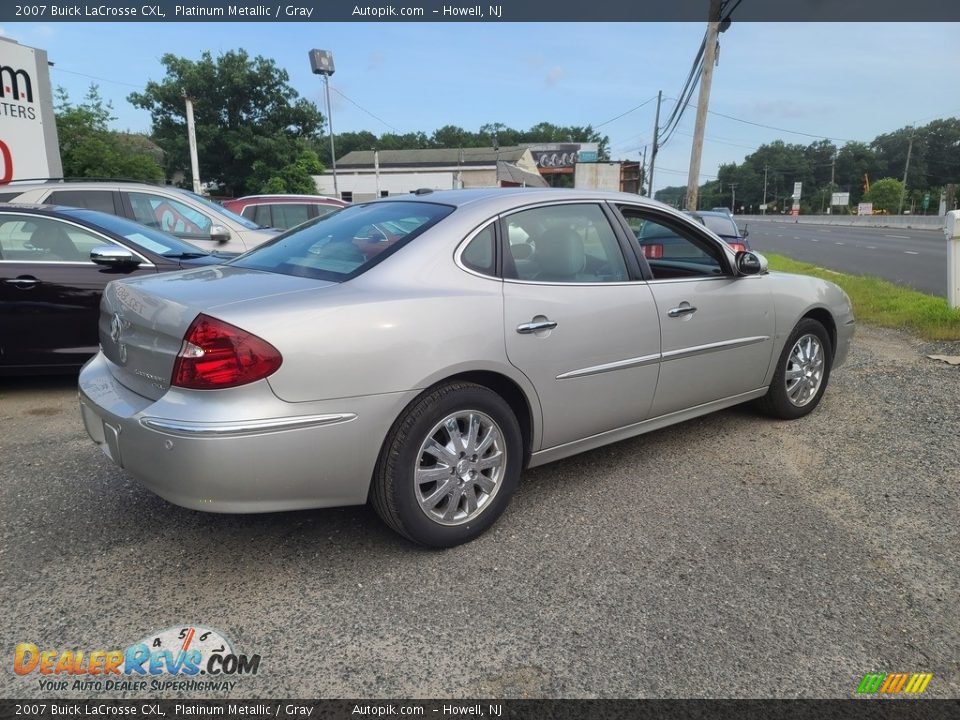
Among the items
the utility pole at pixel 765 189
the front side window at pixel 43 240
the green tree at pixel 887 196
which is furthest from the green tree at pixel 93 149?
the utility pole at pixel 765 189

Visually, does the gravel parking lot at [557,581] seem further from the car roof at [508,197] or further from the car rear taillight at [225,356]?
the car roof at [508,197]

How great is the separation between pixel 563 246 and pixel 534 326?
596 millimetres

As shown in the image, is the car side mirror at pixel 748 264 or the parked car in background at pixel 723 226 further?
the parked car in background at pixel 723 226

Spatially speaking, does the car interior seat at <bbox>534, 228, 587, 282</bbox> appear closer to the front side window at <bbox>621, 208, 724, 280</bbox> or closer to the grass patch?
the front side window at <bbox>621, 208, 724, 280</bbox>

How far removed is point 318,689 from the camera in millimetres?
2080

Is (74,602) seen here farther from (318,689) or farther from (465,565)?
(465,565)

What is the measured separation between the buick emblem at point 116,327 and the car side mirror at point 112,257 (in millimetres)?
2298

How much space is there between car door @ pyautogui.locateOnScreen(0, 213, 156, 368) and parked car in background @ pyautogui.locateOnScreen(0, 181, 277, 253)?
5.84 ft

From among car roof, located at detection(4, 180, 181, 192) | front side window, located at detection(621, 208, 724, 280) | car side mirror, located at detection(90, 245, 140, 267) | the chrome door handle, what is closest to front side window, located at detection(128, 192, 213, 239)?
car roof, located at detection(4, 180, 181, 192)

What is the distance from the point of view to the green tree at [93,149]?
990 inches

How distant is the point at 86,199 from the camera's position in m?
6.93

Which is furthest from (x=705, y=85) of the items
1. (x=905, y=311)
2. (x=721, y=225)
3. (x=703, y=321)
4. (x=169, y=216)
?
(x=703, y=321)

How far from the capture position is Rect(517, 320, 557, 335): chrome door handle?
297cm

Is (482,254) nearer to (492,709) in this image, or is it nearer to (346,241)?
(346,241)
